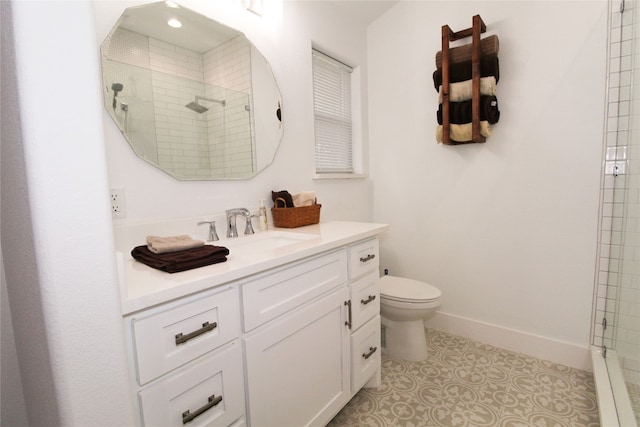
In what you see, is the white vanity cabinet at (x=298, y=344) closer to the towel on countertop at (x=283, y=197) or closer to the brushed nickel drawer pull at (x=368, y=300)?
the brushed nickel drawer pull at (x=368, y=300)

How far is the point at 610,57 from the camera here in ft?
5.46

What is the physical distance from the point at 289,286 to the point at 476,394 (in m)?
1.30

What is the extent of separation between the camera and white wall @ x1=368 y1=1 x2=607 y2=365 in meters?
1.79

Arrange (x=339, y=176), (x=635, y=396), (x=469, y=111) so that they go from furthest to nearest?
(x=339, y=176), (x=469, y=111), (x=635, y=396)

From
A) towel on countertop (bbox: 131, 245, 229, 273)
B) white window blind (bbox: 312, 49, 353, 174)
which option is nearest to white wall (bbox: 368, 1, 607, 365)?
white window blind (bbox: 312, 49, 353, 174)

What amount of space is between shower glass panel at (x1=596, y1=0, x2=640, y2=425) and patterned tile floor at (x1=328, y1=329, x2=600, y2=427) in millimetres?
214

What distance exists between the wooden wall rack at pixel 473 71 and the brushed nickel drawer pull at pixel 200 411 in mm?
1897

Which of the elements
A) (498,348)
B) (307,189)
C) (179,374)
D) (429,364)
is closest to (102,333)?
(179,374)

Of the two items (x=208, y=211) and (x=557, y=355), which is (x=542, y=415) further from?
(x=208, y=211)

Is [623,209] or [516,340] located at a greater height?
[623,209]

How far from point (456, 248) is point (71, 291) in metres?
2.25

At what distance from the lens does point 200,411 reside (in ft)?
2.88

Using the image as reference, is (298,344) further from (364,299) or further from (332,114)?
(332,114)

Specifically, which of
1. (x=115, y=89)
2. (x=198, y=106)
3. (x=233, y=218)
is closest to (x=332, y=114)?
(x=198, y=106)
